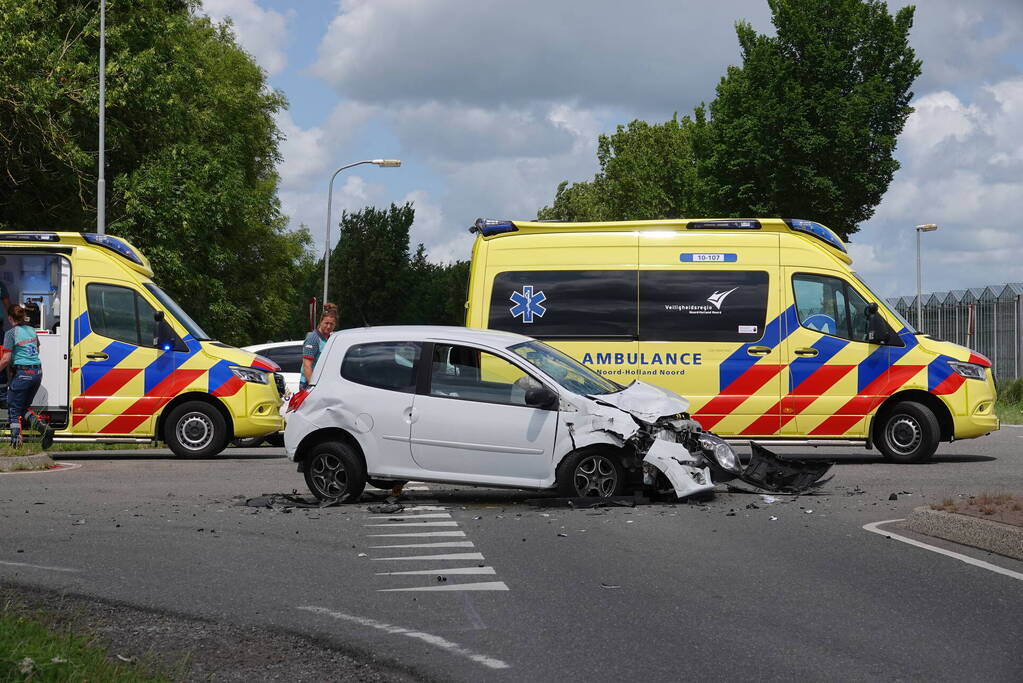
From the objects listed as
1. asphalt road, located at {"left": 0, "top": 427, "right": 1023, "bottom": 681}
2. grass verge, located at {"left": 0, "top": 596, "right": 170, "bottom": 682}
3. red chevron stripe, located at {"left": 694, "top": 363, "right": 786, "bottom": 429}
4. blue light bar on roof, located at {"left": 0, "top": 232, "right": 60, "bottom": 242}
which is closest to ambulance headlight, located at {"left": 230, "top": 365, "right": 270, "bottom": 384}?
blue light bar on roof, located at {"left": 0, "top": 232, "right": 60, "bottom": 242}

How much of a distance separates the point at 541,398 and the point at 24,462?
677 centimetres

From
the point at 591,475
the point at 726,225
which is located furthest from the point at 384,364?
the point at 726,225

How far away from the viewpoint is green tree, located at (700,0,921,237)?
124 ft

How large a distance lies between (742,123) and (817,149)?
2797 mm

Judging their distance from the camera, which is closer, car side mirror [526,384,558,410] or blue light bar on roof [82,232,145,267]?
car side mirror [526,384,558,410]

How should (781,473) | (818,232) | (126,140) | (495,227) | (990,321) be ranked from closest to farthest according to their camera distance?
(781,473), (818,232), (495,227), (126,140), (990,321)

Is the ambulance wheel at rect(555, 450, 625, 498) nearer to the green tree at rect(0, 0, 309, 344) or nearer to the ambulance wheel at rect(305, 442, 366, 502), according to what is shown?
the ambulance wheel at rect(305, 442, 366, 502)

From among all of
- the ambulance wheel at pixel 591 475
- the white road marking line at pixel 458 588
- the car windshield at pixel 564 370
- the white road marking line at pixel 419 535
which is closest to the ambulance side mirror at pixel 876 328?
the car windshield at pixel 564 370

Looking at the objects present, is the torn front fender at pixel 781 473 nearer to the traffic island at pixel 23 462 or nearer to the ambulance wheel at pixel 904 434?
the ambulance wheel at pixel 904 434

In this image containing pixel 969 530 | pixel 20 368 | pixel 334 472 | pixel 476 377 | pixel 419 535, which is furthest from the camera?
pixel 20 368

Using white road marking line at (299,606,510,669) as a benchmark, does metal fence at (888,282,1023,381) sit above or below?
above

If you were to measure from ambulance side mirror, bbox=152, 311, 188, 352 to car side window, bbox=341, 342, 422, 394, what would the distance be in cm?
Answer: 593

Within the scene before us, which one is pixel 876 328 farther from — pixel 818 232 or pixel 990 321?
pixel 990 321

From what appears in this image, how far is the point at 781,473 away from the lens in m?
12.7
